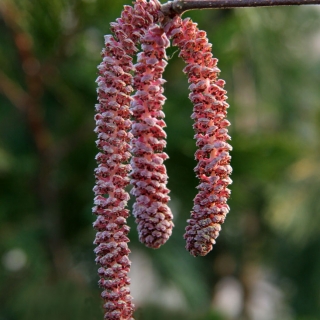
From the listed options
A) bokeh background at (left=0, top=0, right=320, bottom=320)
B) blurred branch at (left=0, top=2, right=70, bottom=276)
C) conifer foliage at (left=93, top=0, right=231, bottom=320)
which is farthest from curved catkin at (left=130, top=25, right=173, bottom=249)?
blurred branch at (left=0, top=2, right=70, bottom=276)

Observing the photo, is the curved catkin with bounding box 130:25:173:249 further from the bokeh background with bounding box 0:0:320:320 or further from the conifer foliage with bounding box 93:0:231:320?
the bokeh background with bounding box 0:0:320:320

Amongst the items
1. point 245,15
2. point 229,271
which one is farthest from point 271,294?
point 245,15

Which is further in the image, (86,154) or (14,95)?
(86,154)

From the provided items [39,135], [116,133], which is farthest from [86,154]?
[116,133]

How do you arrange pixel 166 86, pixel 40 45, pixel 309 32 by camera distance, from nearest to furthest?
pixel 40 45 < pixel 166 86 < pixel 309 32

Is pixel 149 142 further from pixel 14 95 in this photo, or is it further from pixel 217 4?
pixel 14 95

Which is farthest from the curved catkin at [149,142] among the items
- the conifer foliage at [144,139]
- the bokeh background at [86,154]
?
the bokeh background at [86,154]

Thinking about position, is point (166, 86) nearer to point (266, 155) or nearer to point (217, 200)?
point (266, 155)
